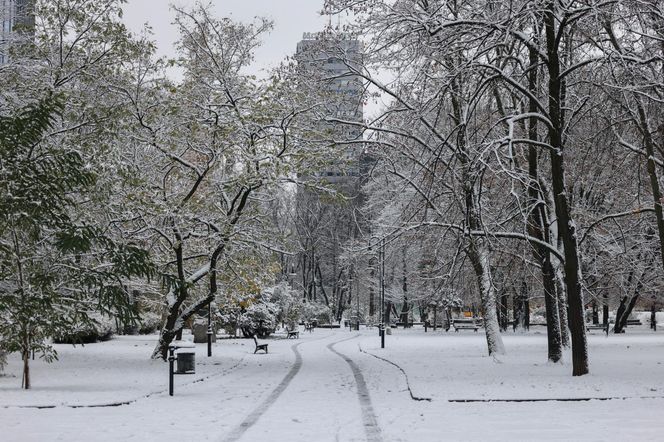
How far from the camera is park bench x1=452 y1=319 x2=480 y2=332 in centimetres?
5674

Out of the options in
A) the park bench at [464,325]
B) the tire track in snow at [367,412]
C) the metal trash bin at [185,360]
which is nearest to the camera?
the tire track in snow at [367,412]

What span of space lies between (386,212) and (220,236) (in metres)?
11.5

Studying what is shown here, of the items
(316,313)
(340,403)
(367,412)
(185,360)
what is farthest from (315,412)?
(316,313)

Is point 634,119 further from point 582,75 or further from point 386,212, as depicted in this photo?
point 386,212

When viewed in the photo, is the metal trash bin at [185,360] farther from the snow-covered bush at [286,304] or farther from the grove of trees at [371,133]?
the snow-covered bush at [286,304]

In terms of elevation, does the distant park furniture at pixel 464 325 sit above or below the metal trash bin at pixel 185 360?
below

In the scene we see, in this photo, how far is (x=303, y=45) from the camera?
70.7ft

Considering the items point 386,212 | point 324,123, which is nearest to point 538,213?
point 324,123

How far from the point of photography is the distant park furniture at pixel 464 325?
56.8m

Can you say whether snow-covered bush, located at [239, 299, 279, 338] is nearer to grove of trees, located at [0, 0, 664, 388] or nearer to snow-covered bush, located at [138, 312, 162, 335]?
snow-covered bush, located at [138, 312, 162, 335]

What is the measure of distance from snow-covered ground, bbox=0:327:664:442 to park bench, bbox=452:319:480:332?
34401 mm

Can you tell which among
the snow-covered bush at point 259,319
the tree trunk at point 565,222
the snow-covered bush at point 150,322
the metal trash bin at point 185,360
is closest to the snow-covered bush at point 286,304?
the snow-covered bush at point 259,319

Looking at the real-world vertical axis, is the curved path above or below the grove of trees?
below

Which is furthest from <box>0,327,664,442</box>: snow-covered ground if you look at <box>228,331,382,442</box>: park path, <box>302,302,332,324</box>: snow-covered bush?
<box>302,302,332,324</box>: snow-covered bush
